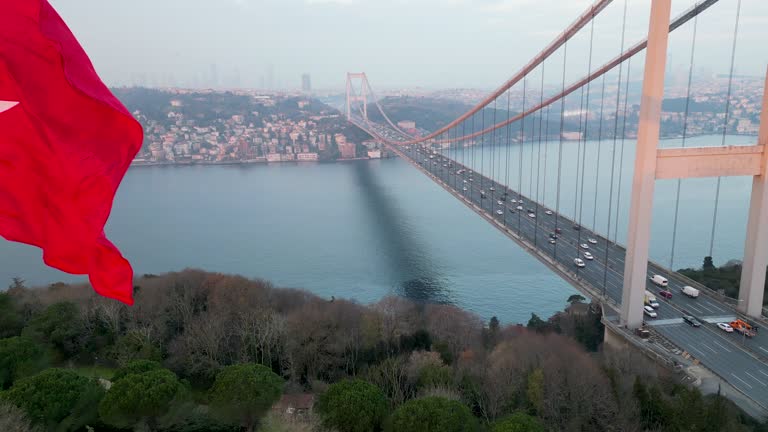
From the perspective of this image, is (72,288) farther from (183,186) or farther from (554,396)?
(183,186)

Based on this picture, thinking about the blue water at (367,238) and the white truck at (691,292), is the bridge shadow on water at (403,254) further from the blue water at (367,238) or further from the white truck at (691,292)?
the white truck at (691,292)

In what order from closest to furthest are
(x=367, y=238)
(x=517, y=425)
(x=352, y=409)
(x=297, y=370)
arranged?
(x=517, y=425)
(x=352, y=409)
(x=297, y=370)
(x=367, y=238)

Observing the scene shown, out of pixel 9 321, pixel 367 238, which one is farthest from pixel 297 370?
pixel 367 238

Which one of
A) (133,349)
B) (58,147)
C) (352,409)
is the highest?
(58,147)

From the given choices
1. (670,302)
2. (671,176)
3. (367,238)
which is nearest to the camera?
(671,176)

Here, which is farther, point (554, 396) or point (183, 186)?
point (183, 186)

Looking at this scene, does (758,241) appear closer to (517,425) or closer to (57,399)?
(517,425)

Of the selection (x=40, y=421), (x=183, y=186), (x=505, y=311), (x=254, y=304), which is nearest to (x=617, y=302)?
(x=505, y=311)
